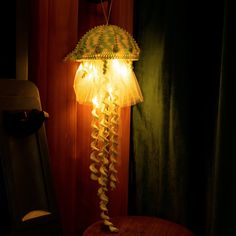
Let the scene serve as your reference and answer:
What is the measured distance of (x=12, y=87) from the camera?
1849mm

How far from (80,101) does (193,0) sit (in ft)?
2.98

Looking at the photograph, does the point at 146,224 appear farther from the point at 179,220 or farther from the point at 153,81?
the point at 153,81

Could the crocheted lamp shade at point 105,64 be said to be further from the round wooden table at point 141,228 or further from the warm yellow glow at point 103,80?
the round wooden table at point 141,228

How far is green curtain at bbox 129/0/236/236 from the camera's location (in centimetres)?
214

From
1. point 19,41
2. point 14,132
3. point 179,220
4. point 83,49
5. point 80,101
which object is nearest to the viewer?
point 14,132

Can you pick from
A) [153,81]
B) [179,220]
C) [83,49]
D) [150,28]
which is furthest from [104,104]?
[179,220]

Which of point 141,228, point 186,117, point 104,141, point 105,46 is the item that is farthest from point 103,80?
point 141,228

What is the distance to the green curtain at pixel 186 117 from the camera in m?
2.14

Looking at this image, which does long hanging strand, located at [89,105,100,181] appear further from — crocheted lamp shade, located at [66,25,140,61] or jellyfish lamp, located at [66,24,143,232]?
crocheted lamp shade, located at [66,25,140,61]

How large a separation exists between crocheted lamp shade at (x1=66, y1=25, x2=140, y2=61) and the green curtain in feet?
1.35

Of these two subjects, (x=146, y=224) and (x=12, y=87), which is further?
(x=146, y=224)

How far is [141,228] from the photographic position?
2.36m

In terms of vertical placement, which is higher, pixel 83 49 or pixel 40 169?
pixel 83 49

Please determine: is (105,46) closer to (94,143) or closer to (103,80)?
(103,80)
